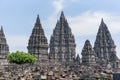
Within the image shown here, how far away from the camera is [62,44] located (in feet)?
509

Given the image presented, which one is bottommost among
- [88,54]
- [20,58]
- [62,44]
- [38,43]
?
[20,58]

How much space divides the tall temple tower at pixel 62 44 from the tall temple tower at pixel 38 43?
897 centimetres

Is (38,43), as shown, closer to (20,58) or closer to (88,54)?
(88,54)

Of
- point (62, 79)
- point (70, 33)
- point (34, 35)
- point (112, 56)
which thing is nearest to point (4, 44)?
point (34, 35)

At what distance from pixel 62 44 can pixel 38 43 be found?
44.1 feet

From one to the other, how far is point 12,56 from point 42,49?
1526 centimetres

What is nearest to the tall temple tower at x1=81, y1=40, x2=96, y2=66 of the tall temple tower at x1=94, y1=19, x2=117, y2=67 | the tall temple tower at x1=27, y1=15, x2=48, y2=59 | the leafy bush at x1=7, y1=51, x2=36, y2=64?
the tall temple tower at x1=27, y1=15, x2=48, y2=59

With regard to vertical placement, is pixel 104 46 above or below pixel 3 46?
above

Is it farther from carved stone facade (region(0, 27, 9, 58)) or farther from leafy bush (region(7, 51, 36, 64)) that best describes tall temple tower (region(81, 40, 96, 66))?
carved stone facade (region(0, 27, 9, 58))

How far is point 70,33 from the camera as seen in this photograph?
518ft

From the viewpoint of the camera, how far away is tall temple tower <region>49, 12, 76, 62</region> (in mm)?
154250

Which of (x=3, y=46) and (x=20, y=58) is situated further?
(x=3, y=46)

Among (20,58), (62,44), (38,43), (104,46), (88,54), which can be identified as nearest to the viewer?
(20,58)

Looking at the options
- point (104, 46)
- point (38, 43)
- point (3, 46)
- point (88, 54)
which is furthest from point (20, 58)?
point (104, 46)
